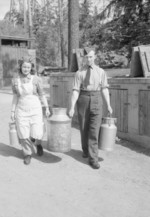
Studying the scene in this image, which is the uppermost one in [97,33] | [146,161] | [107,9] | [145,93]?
[107,9]

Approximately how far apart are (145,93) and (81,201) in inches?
122

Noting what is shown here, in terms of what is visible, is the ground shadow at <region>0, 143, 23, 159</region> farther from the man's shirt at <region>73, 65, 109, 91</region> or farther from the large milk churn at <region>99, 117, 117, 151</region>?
the man's shirt at <region>73, 65, 109, 91</region>

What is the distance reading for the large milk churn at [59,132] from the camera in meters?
4.68

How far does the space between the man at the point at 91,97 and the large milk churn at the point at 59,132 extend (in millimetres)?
167

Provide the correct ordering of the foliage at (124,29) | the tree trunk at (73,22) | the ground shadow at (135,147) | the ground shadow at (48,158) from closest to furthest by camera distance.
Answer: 1. the ground shadow at (48,158)
2. the ground shadow at (135,147)
3. the tree trunk at (73,22)
4. the foliage at (124,29)

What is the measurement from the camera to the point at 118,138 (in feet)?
23.0

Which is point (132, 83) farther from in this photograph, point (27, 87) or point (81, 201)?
point (81, 201)

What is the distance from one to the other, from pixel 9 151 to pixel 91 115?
2062 mm

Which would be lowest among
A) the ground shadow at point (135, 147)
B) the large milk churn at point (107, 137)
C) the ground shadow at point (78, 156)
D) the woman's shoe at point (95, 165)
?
the ground shadow at point (135, 147)

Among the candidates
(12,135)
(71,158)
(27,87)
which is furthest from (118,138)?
(27,87)

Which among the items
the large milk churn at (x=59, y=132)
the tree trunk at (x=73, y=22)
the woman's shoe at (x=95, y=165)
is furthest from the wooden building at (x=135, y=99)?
the tree trunk at (x=73, y=22)

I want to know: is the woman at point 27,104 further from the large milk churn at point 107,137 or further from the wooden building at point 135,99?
the wooden building at point 135,99

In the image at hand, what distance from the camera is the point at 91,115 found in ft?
15.8

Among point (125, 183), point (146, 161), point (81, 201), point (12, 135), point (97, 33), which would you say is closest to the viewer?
point (81, 201)
